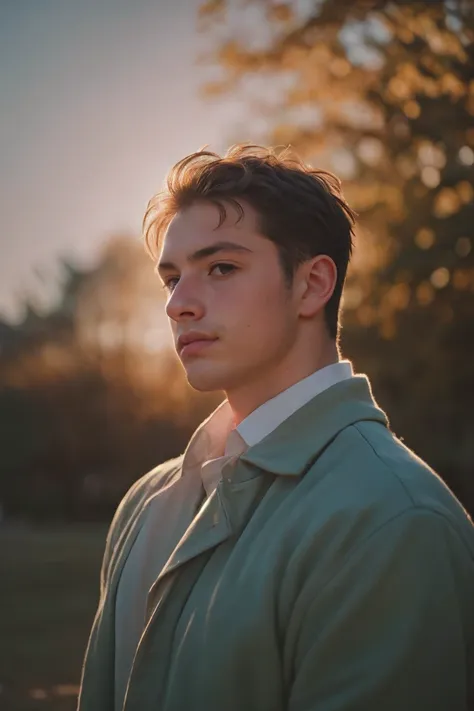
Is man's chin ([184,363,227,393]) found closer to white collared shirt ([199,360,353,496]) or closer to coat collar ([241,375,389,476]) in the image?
white collared shirt ([199,360,353,496])

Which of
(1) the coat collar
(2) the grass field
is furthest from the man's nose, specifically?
(2) the grass field

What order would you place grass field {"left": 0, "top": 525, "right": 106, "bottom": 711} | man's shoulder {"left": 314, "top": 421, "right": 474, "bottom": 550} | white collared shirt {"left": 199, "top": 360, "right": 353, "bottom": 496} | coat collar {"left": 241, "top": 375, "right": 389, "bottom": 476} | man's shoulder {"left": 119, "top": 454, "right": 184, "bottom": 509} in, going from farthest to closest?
grass field {"left": 0, "top": 525, "right": 106, "bottom": 711} → man's shoulder {"left": 119, "top": 454, "right": 184, "bottom": 509} → white collared shirt {"left": 199, "top": 360, "right": 353, "bottom": 496} → coat collar {"left": 241, "top": 375, "right": 389, "bottom": 476} → man's shoulder {"left": 314, "top": 421, "right": 474, "bottom": 550}

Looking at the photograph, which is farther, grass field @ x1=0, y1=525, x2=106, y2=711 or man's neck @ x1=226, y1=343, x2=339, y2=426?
grass field @ x1=0, y1=525, x2=106, y2=711

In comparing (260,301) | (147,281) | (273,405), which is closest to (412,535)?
(273,405)

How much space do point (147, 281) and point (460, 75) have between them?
81.1 ft

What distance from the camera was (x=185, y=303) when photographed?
225 cm

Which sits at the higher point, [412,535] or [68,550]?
[68,550]

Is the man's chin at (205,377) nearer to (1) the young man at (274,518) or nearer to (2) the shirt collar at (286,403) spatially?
(1) the young man at (274,518)

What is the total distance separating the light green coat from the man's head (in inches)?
9.2

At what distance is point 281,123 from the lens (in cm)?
1234

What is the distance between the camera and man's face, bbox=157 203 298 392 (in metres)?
2.21

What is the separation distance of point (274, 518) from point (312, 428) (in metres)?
0.25

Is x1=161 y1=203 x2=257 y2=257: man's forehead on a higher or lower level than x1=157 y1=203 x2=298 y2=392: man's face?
higher

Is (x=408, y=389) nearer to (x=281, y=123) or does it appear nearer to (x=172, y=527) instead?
(x=281, y=123)
